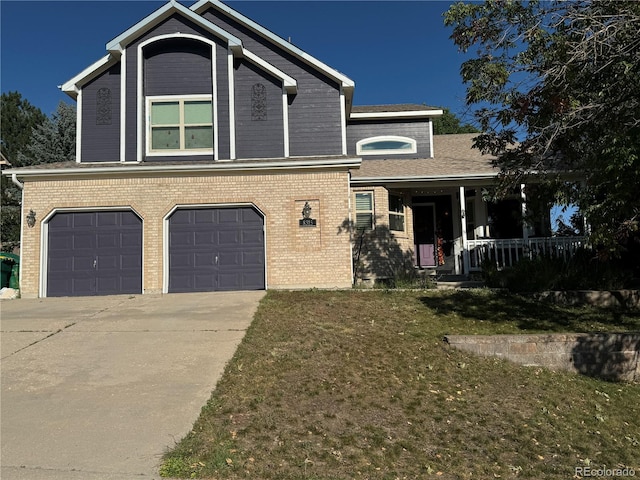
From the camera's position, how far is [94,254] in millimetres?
12531

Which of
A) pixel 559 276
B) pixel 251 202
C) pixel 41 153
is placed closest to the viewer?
pixel 559 276

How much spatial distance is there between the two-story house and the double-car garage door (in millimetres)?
35

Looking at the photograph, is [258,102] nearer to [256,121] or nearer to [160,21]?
[256,121]

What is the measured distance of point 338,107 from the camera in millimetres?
13961

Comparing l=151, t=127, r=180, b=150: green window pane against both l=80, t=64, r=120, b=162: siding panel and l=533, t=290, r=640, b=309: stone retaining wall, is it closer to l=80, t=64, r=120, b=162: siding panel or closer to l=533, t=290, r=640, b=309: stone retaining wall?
l=80, t=64, r=120, b=162: siding panel

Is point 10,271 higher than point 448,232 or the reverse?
the reverse

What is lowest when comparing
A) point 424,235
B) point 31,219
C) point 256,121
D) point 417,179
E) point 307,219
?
point 424,235

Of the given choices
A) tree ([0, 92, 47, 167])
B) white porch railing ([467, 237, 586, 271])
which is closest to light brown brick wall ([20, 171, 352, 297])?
white porch railing ([467, 237, 586, 271])

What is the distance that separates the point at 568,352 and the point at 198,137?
10.6 m

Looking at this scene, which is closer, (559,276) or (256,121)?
(559,276)

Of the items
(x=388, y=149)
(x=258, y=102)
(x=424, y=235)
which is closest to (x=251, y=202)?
(x=258, y=102)

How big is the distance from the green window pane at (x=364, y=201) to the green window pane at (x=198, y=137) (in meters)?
4.62

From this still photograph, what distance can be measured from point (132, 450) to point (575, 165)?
8731 millimetres

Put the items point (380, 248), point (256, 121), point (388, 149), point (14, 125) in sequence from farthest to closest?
point (14, 125)
point (388, 149)
point (380, 248)
point (256, 121)
